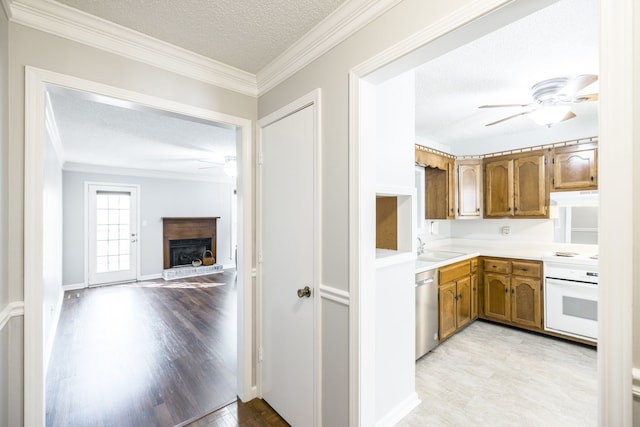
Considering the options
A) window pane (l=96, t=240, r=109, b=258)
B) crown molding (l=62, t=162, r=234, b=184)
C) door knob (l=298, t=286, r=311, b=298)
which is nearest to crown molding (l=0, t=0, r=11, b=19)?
door knob (l=298, t=286, r=311, b=298)

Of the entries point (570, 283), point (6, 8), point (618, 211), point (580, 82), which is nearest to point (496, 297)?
point (570, 283)

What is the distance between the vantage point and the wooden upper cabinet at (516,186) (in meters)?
3.49

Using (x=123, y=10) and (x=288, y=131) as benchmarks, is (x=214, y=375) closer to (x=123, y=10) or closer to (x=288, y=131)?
(x=288, y=131)

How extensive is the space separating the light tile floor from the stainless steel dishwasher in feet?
0.60

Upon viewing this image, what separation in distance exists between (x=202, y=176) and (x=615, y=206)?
25.0 ft

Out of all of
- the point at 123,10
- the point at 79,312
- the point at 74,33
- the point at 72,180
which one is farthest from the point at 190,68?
the point at 72,180

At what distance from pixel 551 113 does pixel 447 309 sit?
2.05 m

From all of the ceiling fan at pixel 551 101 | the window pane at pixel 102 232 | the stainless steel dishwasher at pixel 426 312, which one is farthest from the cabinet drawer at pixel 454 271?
the window pane at pixel 102 232

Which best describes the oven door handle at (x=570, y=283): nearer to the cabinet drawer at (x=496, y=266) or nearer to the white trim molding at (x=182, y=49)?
the cabinet drawer at (x=496, y=266)

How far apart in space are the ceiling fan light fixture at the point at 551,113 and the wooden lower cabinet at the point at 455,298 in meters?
1.60

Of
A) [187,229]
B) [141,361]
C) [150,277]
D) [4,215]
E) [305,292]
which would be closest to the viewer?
[4,215]

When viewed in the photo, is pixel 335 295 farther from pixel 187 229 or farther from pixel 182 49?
pixel 187 229

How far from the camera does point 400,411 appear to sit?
1.96m

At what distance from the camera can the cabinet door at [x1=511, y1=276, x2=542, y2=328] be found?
10.6 feet
